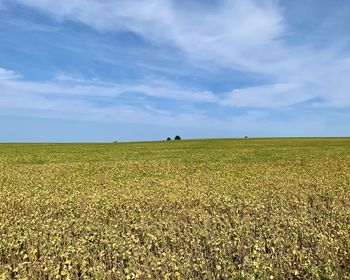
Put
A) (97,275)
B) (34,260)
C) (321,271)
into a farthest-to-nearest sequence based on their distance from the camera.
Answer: (34,260)
(321,271)
(97,275)

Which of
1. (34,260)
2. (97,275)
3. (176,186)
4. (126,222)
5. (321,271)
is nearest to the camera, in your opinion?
(97,275)

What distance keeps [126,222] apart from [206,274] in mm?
4991

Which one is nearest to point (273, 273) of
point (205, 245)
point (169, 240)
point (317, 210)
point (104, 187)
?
point (205, 245)

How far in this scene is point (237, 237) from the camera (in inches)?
369

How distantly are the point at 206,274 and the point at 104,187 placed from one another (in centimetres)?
1335

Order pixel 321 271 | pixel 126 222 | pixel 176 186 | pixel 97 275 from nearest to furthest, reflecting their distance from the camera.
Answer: pixel 97 275 < pixel 321 271 < pixel 126 222 < pixel 176 186

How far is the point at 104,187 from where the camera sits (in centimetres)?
1978

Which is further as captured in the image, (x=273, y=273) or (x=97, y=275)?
(x=273, y=273)

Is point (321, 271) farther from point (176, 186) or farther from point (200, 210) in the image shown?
point (176, 186)

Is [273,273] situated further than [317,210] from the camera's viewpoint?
No

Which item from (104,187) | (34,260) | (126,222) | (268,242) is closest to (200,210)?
(126,222)

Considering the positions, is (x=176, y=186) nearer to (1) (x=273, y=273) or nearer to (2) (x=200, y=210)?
(2) (x=200, y=210)

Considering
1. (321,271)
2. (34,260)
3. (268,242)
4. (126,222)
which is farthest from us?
(126,222)

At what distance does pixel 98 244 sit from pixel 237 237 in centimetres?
363
